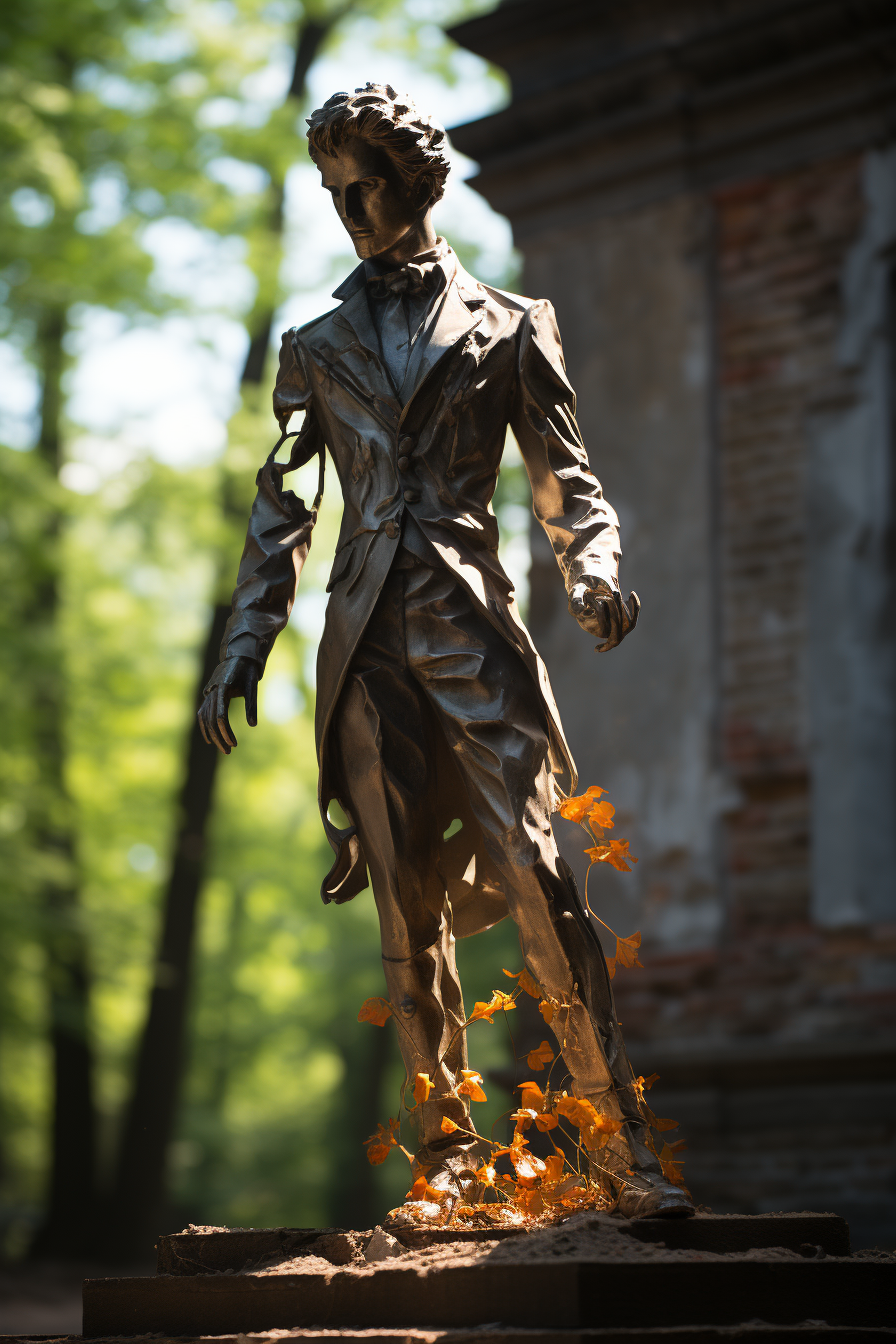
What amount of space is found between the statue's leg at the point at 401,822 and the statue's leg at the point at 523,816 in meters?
0.06

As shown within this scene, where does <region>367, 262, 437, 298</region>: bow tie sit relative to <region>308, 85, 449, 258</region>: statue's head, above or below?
below

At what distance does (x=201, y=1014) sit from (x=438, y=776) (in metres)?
20.8

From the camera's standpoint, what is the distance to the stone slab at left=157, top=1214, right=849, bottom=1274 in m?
3.36

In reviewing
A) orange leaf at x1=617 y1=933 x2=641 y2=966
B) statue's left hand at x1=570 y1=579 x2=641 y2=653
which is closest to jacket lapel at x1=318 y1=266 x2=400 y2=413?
statue's left hand at x1=570 y1=579 x2=641 y2=653

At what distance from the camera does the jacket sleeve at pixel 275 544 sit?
414 cm

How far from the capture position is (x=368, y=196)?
160 inches

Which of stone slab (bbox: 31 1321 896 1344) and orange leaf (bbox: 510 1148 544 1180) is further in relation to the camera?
orange leaf (bbox: 510 1148 544 1180)

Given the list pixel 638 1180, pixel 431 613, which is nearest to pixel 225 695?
pixel 431 613

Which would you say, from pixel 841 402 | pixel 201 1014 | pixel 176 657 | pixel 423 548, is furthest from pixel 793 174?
pixel 201 1014

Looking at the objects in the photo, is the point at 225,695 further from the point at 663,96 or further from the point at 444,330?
the point at 663,96

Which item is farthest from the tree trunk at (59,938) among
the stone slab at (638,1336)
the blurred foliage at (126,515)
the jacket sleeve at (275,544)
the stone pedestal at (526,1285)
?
the stone slab at (638,1336)

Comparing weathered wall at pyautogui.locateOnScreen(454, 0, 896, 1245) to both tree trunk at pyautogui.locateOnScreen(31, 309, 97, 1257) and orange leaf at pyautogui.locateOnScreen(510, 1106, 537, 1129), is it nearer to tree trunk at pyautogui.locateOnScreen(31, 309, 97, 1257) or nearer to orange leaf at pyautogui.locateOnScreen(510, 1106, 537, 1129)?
orange leaf at pyautogui.locateOnScreen(510, 1106, 537, 1129)

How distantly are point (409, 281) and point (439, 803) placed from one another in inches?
52.5

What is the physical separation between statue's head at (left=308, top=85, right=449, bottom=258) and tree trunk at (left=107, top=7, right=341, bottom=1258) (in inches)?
396
